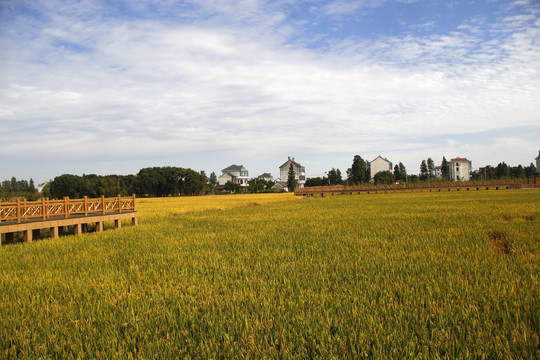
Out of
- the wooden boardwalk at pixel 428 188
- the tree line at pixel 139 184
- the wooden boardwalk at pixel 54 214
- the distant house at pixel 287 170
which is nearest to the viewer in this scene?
the wooden boardwalk at pixel 54 214

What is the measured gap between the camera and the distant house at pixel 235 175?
147 metres

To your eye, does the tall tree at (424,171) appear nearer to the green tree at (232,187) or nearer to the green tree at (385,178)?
the green tree at (385,178)

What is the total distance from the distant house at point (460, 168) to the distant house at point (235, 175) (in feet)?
293

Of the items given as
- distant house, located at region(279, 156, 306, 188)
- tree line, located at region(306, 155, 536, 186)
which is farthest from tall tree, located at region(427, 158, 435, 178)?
distant house, located at region(279, 156, 306, 188)

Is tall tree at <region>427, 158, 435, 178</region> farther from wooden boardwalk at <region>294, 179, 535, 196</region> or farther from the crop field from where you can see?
the crop field

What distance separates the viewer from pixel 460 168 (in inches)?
6132

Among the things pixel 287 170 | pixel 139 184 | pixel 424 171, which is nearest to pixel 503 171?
pixel 424 171

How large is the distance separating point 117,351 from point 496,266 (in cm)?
719

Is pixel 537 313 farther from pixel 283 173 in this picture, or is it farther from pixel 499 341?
pixel 283 173

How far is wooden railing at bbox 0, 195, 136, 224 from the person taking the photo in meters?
15.1

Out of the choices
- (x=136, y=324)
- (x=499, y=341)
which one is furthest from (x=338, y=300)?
(x=136, y=324)

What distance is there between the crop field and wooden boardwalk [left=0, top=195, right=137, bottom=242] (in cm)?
509

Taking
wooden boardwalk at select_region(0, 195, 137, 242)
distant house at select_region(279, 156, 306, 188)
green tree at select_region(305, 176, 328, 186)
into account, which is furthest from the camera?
distant house at select_region(279, 156, 306, 188)

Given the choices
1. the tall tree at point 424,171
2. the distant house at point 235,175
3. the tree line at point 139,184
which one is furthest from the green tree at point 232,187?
the tall tree at point 424,171
